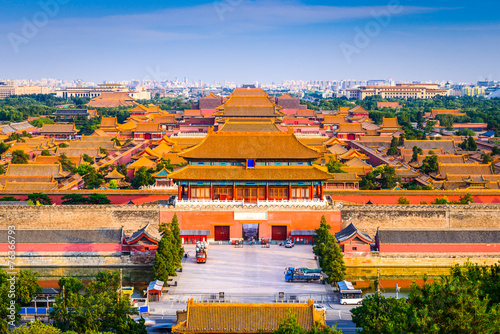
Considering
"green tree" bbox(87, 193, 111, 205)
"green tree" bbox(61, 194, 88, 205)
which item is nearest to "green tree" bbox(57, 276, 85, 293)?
"green tree" bbox(87, 193, 111, 205)

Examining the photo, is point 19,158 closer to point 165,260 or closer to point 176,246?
point 176,246

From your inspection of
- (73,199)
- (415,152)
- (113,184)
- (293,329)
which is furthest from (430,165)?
(293,329)

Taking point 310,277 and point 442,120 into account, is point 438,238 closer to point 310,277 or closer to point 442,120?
point 310,277

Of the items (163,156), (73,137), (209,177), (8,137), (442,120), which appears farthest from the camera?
(442,120)

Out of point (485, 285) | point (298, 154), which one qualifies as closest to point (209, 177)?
point (298, 154)

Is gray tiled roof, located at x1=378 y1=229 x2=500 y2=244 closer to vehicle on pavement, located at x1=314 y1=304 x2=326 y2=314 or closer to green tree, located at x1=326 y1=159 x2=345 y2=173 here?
vehicle on pavement, located at x1=314 y1=304 x2=326 y2=314

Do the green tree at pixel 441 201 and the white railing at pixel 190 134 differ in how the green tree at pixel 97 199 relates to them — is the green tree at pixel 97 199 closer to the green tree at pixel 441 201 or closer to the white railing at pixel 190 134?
the green tree at pixel 441 201

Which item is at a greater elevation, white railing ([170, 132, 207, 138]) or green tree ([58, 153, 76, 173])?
white railing ([170, 132, 207, 138])
